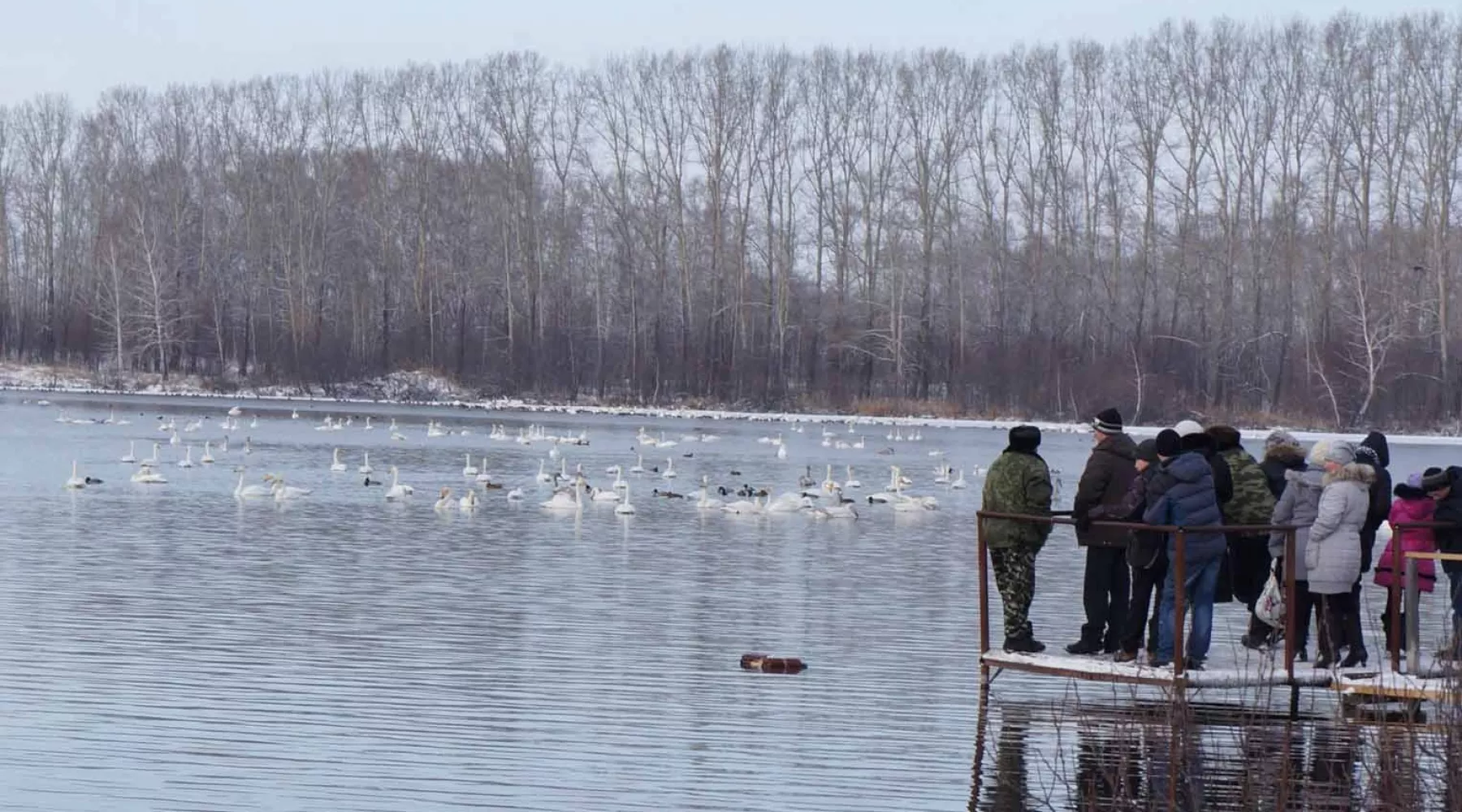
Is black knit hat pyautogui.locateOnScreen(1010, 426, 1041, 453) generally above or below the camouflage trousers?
above

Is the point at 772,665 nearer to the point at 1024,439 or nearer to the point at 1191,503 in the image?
the point at 1024,439

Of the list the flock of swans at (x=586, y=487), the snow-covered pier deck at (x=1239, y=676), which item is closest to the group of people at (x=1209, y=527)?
the snow-covered pier deck at (x=1239, y=676)

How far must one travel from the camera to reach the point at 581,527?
2828cm

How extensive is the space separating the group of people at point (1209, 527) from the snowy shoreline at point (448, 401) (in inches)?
2009

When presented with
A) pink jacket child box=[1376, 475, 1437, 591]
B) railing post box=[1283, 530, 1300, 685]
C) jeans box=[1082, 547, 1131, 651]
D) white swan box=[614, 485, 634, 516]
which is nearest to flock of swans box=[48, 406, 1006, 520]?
white swan box=[614, 485, 634, 516]

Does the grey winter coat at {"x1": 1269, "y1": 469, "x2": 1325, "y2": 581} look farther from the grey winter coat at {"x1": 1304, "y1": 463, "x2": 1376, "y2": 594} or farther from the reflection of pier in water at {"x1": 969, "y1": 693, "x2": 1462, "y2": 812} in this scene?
the reflection of pier in water at {"x1": 969, "y1": 693, "x2": 1462, "y2": 812}

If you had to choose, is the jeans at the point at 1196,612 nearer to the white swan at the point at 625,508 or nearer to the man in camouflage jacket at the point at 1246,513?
the man in camouflage jacket at the point at 1246,513

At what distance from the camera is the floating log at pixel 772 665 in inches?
580

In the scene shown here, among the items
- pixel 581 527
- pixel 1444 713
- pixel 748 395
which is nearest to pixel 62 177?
pixel 748 395

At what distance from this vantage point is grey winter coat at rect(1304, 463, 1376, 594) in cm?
1254

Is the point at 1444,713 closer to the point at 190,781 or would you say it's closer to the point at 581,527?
the point at 190,781

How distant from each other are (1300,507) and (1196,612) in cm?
99

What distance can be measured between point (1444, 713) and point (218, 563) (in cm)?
1545

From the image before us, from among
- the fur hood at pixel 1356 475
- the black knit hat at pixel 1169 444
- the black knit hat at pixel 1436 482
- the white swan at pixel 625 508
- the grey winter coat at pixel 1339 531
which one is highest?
the black knit hat at pixel 1169 444
